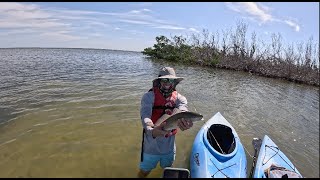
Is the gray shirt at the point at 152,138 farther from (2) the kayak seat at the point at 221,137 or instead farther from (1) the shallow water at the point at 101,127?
(2) the kayak seat at the point at 221,137

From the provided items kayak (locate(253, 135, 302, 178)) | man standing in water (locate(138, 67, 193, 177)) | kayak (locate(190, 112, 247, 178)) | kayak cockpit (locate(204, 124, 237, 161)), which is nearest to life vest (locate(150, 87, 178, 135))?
man standing in water (locate(138, 67, 193, 177))

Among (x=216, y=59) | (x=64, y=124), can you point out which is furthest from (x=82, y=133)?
(x=216, y=59)

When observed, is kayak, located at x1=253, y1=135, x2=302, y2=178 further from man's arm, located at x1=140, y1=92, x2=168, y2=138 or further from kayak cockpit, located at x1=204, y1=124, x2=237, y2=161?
man's arm, located at x1=140, y1=92, x2=168, y2=138

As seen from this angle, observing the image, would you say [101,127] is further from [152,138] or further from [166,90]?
[166,90]

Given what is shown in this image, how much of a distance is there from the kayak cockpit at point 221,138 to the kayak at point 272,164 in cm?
80

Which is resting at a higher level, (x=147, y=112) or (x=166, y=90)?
(x=166, y=90)

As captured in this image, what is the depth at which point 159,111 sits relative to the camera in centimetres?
493

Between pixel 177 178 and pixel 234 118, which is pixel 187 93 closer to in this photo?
pixel 234 118

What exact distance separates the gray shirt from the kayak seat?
2.18 metres

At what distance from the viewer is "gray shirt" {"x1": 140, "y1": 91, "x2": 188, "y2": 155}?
4.75 metres

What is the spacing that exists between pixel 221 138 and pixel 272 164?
2037 mm

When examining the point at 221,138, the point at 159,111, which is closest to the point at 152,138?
the point at 159,111

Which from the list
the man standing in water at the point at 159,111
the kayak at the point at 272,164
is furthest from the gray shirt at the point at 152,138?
the kayak at the point at 272,164

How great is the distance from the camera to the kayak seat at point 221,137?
280 inches
